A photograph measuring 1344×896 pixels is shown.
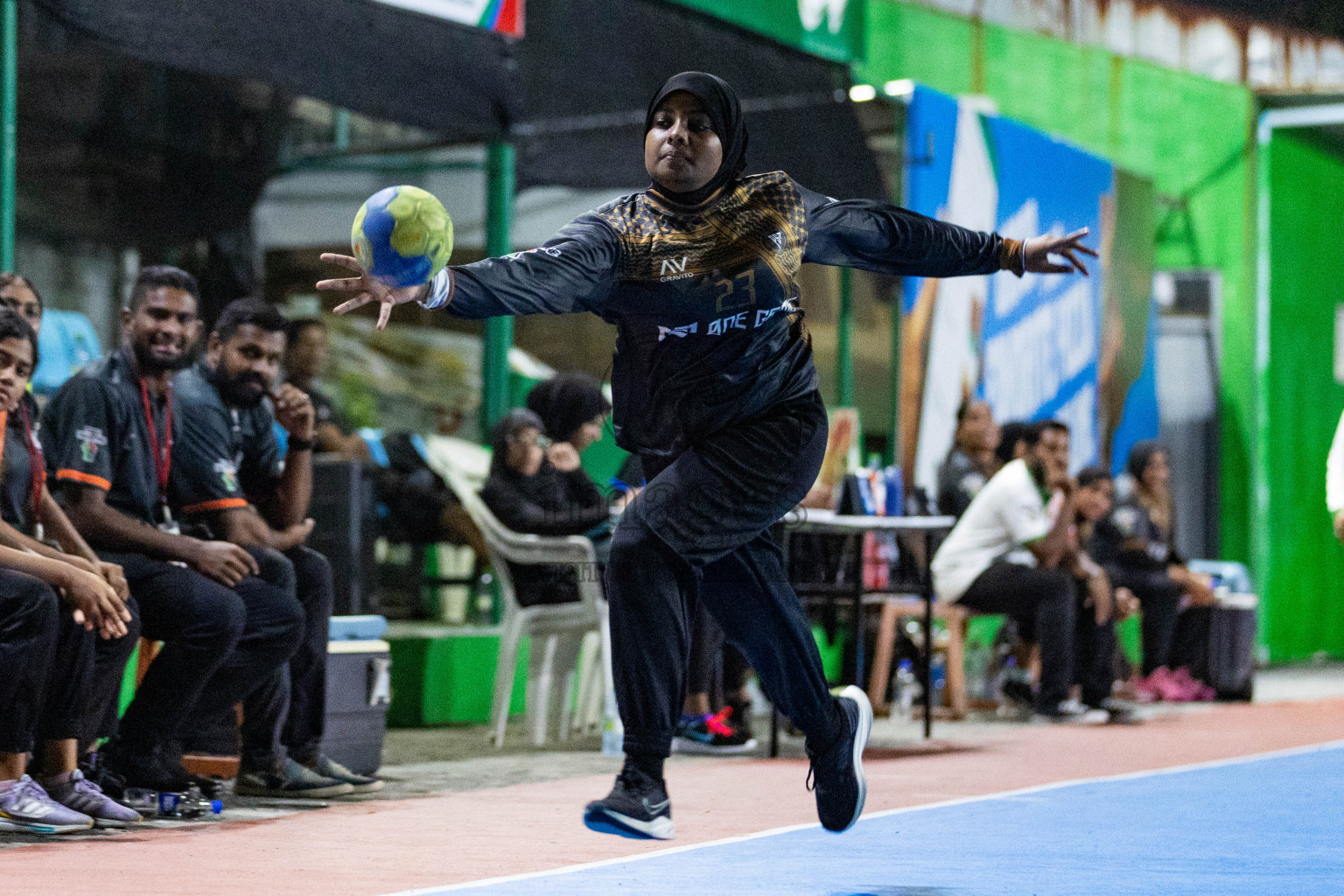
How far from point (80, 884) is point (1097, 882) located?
7.54 ft

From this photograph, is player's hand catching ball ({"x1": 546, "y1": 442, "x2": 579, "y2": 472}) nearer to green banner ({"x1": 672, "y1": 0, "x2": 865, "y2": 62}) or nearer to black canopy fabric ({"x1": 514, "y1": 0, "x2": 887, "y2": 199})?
black canopy fabric ({"x1": 514, "y1": 0, "x2": 887, "y2": 199})

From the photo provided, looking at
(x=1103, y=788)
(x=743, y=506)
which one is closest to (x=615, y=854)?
(x=743, y=506)

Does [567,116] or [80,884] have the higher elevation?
[567,116]

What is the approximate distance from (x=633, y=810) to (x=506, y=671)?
13.9ft

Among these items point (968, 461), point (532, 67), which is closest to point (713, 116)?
point (532, 67)

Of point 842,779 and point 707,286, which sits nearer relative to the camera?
point 707,286

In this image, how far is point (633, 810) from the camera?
3965 millimetres

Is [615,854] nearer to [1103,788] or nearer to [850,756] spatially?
[850,756]

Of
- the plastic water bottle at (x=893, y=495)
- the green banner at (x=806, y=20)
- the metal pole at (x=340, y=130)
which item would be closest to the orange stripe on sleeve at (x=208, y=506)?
the plastic water bottle at (x=893, y=495)

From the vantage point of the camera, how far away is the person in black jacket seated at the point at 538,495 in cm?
818

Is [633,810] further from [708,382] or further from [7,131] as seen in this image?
[7,131]

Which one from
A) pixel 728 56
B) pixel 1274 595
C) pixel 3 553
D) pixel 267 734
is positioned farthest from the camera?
pixel 1274 595

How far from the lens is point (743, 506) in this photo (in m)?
4.14

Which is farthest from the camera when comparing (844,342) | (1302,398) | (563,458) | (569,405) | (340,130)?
(1302,398)
